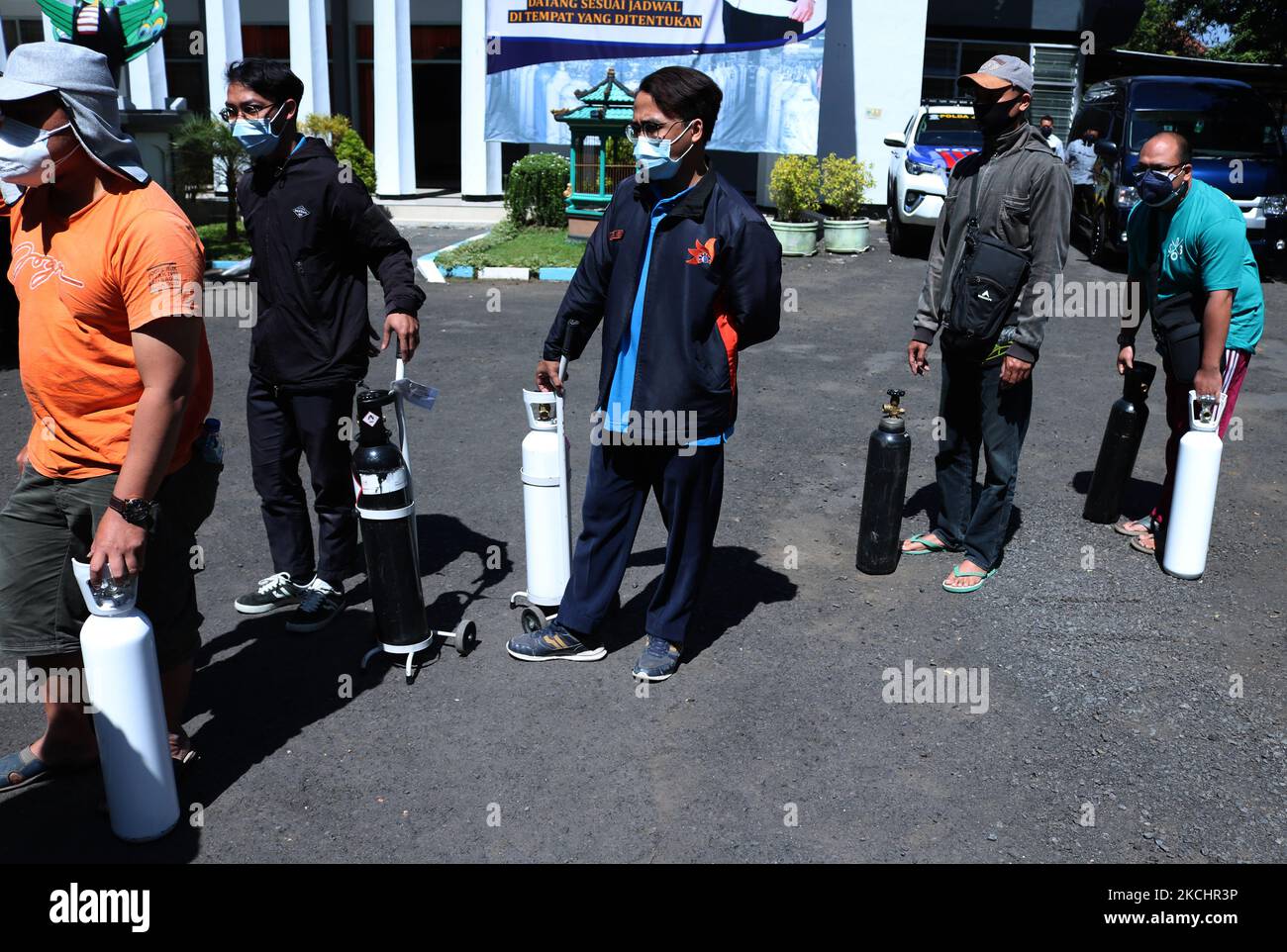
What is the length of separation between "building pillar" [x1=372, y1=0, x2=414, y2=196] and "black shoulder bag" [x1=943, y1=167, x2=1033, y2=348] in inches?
584

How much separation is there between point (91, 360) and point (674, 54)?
15382mm

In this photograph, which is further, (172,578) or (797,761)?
(797,761)

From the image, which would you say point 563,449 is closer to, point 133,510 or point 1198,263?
point 133,510

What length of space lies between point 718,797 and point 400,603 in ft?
4.61

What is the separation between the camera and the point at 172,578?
332 centimetres

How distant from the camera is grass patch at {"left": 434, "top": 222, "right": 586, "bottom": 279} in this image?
1314 centimetres

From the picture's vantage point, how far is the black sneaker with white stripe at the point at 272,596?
4.76m

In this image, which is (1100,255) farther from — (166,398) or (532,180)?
(166,398)

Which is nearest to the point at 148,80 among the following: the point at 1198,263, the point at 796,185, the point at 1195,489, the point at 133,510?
the point at 796,185

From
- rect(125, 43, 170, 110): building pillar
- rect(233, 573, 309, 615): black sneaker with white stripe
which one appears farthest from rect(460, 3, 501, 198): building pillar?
rect(233, 573, 309, 615): black sneaker with white stripe

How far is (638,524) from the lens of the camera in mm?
4281

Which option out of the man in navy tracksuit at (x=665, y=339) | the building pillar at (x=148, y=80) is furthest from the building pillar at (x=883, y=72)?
the man in navy tracksuit at (x=665, y=339)

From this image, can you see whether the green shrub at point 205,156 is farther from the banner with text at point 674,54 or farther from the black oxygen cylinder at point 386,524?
the black oxygen cylinder at point 386,524
